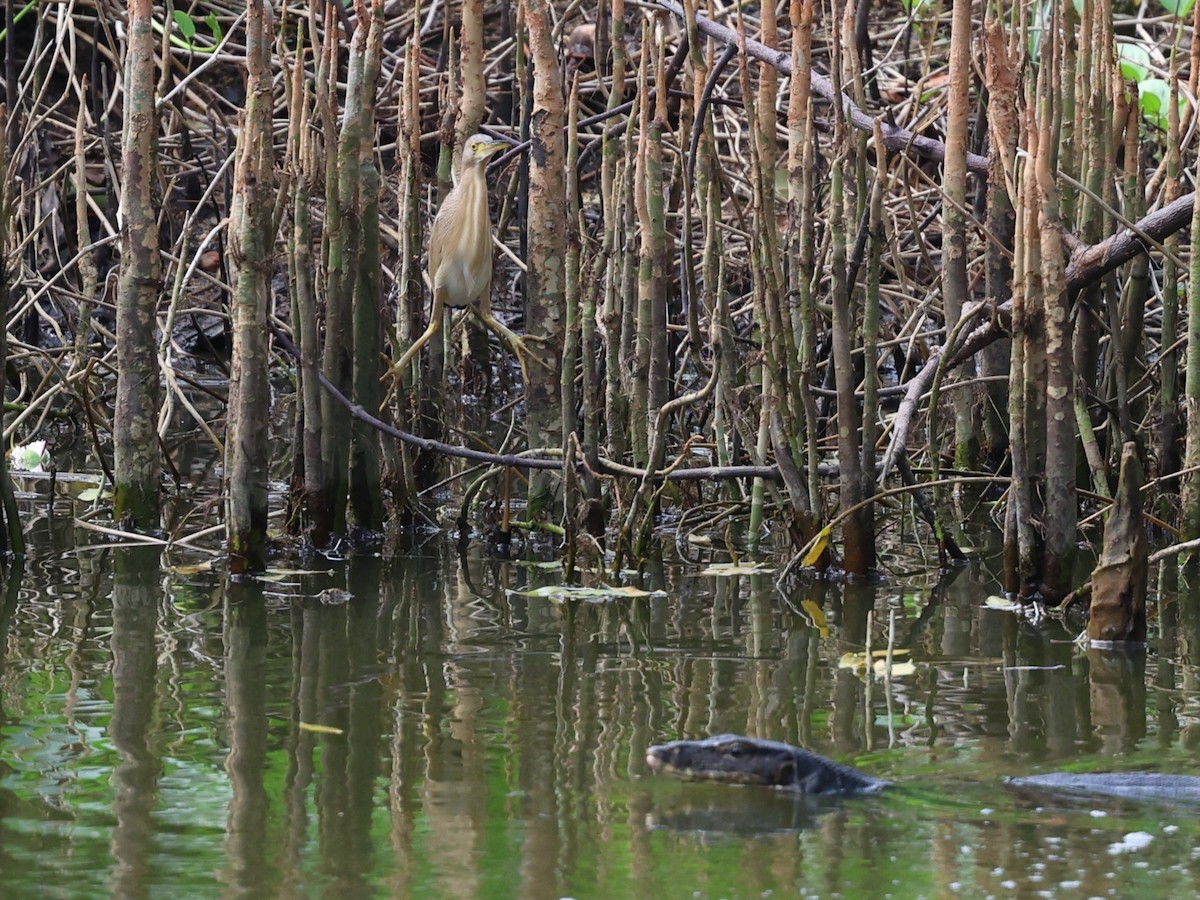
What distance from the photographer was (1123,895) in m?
2.67

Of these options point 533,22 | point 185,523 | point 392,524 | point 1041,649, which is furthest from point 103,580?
point 1041,649

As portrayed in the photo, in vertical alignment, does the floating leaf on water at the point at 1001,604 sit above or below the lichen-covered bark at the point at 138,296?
below

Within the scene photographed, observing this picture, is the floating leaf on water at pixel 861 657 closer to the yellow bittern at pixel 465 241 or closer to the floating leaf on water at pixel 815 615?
the floating leaf on water at pixel 815 615

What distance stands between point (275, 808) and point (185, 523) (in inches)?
124

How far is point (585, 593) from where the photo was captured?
5270mm

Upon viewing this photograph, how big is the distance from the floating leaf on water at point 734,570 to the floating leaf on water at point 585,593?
0.36 meters

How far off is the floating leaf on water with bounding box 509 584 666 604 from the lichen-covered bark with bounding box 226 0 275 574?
912 millimetres

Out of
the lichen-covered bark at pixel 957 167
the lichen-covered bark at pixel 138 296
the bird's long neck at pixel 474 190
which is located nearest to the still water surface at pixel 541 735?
the lichen-covered bark at pixel 138 296

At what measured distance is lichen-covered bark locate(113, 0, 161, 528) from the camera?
5773 millimetres

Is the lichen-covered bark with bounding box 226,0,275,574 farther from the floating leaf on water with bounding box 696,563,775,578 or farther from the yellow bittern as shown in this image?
the floating leaf on water with bounding box 696,563,775,578

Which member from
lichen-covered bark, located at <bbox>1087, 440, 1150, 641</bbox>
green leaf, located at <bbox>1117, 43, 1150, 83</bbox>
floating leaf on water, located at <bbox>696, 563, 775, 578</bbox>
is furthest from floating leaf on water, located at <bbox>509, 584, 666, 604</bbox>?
green leaf, located at <bbox>1117, 43, 1150, 83</bbox>

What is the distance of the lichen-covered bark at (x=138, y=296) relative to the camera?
5773 mm

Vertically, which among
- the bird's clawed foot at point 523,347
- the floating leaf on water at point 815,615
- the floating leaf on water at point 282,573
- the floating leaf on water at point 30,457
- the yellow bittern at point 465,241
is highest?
the yellow bittern at point 465,241

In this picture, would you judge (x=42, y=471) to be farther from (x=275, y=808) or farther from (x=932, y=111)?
(x=275, y=808)
